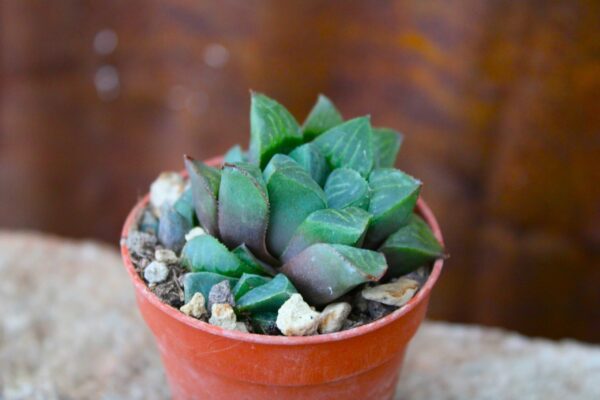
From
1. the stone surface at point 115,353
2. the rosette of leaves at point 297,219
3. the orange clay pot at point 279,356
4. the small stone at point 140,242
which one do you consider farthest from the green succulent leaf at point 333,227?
the stone surface at point 115,353

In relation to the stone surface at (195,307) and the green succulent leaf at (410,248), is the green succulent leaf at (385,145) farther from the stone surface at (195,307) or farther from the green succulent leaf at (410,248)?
the stone surface at (195,307)

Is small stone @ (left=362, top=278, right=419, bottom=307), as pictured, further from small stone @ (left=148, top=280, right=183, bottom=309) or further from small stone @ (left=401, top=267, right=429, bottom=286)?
small stone @ (left=148, top=280, right=183, bottom=309)

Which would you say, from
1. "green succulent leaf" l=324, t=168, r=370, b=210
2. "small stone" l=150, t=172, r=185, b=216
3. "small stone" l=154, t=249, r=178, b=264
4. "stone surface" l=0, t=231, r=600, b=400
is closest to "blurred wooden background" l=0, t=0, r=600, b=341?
"stone surface" l=0, t=231, r=600, b=400

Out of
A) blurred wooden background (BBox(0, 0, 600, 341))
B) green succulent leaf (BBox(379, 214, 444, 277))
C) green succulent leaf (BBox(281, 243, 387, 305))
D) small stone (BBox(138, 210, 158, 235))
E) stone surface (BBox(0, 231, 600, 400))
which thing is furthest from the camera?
blurred wooden background (BBox(0, 0, 600, 341))

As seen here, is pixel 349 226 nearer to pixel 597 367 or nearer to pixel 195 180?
pixel 195 180

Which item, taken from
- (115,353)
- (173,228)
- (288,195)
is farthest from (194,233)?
(115,353)

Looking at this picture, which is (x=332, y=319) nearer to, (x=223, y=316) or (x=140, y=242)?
(x=223, y=316)

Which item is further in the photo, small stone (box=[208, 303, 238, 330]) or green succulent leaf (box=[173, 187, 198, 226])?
green succulent leaf (box=[173, 187, 198, 226])
